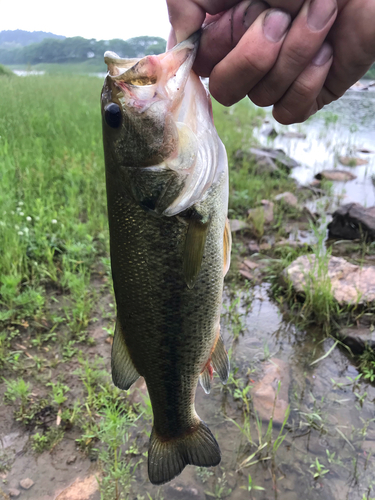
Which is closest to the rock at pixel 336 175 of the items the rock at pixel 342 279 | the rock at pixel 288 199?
the rock at pixel 288 199

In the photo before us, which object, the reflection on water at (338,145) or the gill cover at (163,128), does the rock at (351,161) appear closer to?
the reflection on water at (338,145)

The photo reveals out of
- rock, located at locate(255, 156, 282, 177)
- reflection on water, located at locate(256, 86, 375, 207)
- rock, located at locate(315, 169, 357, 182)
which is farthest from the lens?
rock, located at locate(315, 169, 357, 182)

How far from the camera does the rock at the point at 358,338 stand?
3179mm

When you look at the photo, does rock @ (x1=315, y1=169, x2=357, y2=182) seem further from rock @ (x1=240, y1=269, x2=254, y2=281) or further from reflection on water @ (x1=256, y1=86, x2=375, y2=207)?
rock @ (x1=240, y1=269, x2=254, y2=281)

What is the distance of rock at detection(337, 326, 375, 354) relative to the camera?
3.18m

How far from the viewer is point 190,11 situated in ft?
A: 4.17

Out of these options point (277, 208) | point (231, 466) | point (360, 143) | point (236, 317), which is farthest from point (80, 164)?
point (360, 143)

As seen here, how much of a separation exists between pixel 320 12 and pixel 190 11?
0.45 meters

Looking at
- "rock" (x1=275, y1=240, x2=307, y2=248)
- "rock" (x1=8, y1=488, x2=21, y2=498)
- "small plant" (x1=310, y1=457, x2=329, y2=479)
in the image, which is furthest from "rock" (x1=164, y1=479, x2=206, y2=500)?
"rock" (x1=275, y1=240, x2=307, y2=248)

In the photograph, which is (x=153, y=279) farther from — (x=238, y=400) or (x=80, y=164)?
(x=80, y=164)

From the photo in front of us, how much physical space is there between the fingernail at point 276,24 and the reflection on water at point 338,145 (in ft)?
18.7

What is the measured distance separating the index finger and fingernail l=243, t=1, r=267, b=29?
0.08 meters

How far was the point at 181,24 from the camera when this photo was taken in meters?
1.31

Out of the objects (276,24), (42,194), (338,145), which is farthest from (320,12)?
(338,145)
